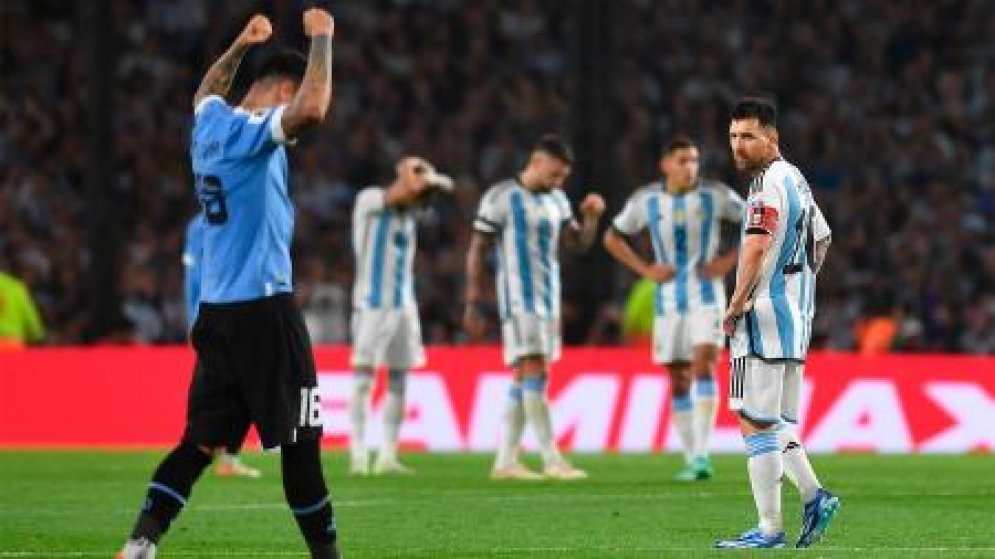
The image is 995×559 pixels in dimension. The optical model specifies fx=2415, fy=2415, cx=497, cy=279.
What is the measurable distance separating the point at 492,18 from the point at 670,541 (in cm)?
2034

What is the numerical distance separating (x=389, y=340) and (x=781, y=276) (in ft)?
25.9

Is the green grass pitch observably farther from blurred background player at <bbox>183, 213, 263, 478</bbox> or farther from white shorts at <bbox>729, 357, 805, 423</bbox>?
white shorts at <bbox>729, 357, 805, 423</bbox>

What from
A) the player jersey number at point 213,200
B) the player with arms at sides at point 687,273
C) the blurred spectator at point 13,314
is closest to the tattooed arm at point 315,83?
the player jersey number at point 213,200

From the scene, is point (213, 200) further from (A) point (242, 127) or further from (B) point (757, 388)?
(B) point (757, 388)

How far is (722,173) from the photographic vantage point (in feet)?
99.1

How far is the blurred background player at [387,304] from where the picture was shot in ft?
62.8

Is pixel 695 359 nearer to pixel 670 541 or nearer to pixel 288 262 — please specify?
pixel 670 541

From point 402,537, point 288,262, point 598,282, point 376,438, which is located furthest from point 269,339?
point 598,282

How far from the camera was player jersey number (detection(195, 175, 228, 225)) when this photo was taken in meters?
10.1

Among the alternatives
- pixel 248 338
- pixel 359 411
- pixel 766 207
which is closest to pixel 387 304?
pixel 359 411

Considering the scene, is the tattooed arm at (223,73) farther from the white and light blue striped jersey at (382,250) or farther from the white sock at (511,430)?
the white and light blue striped jersey at (382,250)

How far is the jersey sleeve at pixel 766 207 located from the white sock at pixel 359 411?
8.20m

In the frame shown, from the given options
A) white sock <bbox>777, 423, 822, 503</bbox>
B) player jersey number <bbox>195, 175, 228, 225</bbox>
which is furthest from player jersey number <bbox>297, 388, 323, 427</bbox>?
white sock <bbox>777, 423, 822, 503</bbox>

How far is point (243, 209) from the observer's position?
33.0 ft
